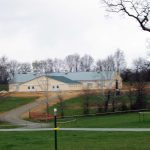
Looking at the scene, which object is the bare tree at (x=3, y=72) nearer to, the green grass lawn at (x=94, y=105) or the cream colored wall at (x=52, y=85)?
the cream colored wall at (x=52, y=85)

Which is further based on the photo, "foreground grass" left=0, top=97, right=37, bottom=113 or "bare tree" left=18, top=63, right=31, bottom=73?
"bare tree" left=18, top=63, right=31, bottom=73

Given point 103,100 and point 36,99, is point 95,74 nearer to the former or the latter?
point 36,99

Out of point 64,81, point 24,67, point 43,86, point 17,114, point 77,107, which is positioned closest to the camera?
point 17,114

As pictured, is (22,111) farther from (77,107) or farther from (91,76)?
(91,76)

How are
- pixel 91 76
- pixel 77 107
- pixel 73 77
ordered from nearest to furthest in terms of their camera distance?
1. pixel 77 107
2. pixel 91 76
3. pixel 73 77

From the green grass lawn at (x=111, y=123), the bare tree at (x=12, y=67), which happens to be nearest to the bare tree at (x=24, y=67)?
the bare tree at (x=12, y=67)

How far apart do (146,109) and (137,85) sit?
793 centimetres

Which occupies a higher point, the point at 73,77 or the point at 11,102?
the point at 73,77

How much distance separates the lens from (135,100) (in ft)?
227

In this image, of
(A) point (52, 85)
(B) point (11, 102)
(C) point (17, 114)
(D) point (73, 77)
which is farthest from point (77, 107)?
(D) point (73, 77)

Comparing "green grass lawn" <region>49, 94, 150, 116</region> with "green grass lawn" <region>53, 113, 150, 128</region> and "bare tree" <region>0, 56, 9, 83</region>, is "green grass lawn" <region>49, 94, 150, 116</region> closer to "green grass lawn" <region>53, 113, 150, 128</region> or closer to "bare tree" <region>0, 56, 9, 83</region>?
"green grass lawn" <region>53, 113, 150, 128</region>

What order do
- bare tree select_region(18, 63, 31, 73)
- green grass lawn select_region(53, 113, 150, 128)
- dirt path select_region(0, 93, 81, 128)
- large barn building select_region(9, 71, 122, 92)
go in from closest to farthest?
green grass lawn select_region(53, 113, 150, 128)
dirt path select_region(0, 93, 81, 128)
large barn building select_region(9, 71, 122, 92)
bare tree select_region(18, 63, 31, 73)

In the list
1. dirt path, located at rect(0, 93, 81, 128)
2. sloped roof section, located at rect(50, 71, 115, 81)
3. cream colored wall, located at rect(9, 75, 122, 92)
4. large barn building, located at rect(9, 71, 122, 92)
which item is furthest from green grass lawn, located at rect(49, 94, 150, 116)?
sloped roof section, located at rect(50, 71, 115, 81)

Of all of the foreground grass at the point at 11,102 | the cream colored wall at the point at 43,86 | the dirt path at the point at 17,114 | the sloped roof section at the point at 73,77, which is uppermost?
the sloped roof section at the point at 73,77
